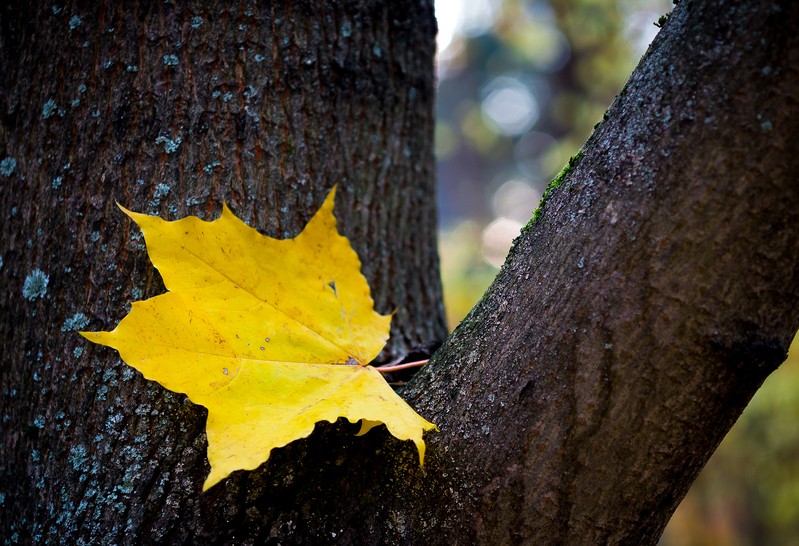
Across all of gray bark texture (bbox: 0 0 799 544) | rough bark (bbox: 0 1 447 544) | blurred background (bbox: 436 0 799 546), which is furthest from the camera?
blurred background (bbox: 436 0 799 546)

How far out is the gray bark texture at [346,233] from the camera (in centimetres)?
63

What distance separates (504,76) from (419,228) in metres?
19.1

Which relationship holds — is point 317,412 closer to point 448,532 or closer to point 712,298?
point 448,532

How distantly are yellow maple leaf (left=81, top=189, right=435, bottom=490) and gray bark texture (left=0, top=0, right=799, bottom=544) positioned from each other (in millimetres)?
95

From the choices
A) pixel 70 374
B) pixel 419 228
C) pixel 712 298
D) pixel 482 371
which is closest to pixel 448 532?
pixel 482 371

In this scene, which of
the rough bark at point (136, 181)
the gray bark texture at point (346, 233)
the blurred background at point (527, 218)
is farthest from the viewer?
the blurred background at point (527, 218)

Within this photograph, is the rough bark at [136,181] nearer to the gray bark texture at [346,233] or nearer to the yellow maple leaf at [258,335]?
the gray bark texture at [346,233]

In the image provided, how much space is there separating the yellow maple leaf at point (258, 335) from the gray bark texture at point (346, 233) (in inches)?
3.7

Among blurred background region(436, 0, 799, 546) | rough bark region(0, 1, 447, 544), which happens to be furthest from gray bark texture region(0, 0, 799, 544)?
blurred background region(436, 0, 799, 546)

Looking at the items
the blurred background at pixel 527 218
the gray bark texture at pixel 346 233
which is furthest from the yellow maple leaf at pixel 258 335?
the blurred background at pixel 527 218

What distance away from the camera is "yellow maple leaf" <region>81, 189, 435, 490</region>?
69 centimetres

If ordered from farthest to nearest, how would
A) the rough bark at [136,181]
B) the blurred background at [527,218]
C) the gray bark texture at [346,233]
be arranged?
the blurred background at [527,218] < the rough bark at [136,181] < the gray bark texture at [346,233]

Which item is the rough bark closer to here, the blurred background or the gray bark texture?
the gray bark texture

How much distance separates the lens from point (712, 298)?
0.63 m
